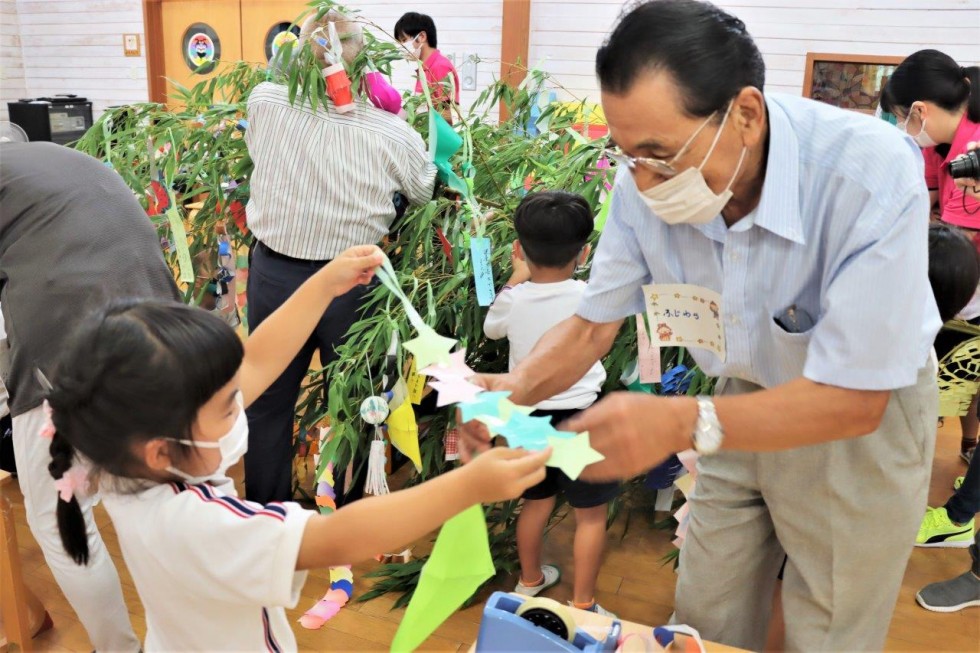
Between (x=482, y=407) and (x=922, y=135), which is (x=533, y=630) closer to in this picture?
(x=482, y=407)

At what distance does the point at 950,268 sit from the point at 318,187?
1.74 m

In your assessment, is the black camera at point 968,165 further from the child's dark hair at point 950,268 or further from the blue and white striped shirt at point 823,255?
the blue and white striped shirt at point 823,255

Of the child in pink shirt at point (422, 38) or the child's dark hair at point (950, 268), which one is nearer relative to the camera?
the child's dark hair at point (950, 268)

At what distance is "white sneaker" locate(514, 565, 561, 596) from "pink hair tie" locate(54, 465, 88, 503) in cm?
146

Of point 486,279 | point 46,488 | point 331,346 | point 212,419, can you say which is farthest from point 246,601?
point 331,346

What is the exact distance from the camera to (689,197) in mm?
1179

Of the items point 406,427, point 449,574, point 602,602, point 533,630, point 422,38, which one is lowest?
point 602,602

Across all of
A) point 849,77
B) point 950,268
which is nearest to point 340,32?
point 950,268

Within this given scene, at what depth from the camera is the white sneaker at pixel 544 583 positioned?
2396mm

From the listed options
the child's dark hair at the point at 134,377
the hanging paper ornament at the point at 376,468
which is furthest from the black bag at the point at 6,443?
the child's dark hair at the point at 134,377

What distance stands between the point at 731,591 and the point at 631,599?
1092 millimetres

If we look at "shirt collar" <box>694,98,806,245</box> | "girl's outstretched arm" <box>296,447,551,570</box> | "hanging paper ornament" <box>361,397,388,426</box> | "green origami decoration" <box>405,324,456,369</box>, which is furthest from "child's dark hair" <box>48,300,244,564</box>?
"hanging paper ornament" <box>361,397,388,426</box>

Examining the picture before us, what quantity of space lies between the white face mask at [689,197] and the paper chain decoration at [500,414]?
0.38 metres

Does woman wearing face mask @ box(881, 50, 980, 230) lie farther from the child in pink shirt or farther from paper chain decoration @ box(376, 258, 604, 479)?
the child in pink shirt
